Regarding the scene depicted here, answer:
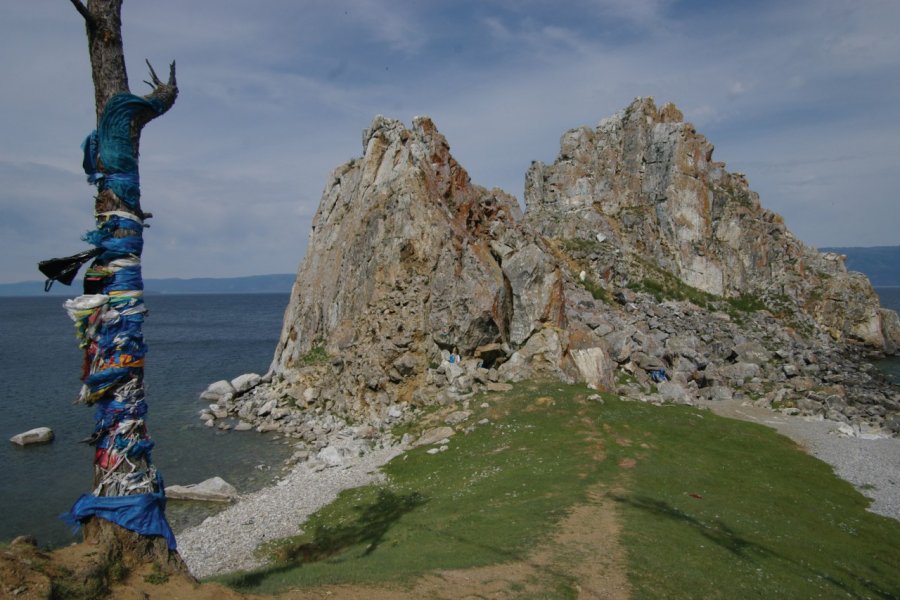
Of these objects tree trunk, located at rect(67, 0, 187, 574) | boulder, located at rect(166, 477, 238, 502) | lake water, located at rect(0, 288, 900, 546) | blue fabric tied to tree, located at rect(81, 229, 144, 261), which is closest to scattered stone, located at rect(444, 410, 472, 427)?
lake water, located at rect(0, 288, 900, 546)

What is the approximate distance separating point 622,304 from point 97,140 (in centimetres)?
6886

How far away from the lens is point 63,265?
10.2 metres

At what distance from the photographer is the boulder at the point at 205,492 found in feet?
93.3

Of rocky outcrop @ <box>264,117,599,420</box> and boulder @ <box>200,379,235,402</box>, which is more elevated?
Answer: rocky outcrop @ <box>264,117,599,420</box>

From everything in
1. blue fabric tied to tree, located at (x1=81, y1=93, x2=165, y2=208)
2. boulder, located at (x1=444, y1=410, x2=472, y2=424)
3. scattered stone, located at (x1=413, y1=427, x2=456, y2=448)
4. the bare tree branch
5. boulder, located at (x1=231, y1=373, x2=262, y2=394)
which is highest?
the bare tree branch

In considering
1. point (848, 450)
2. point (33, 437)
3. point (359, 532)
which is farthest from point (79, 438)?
point (848, 450)

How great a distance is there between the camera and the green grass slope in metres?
14.7

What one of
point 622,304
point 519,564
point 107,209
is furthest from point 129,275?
point 622,304

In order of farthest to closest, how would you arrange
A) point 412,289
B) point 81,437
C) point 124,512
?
point 412,289, point 81,437, point 124,512

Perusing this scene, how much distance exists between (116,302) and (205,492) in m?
21.4

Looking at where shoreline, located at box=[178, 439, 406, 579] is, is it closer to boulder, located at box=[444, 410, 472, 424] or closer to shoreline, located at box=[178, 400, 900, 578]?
shoreline, located at box=[178, 400, 900, 578]

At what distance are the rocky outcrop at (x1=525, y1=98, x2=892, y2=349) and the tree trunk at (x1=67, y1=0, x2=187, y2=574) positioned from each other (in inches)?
3256

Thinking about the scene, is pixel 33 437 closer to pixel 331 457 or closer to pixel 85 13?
pixel 331 457

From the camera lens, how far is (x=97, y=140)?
10602 millimetres
